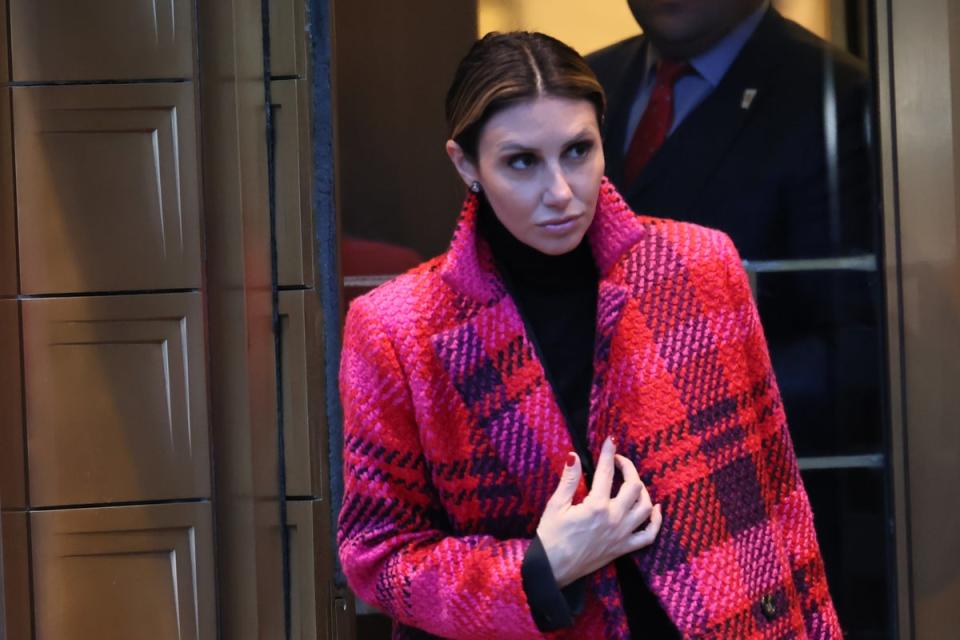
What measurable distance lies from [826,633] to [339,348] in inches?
55.4

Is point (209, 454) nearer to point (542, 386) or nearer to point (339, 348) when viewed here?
point (339, 348)

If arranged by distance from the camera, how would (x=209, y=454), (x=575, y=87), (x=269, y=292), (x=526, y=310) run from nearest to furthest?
(x=575, y=87)
(x=526, y=310)
(x=209, y=454)
(x=269, y=292)

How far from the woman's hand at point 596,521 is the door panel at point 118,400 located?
1.02 meters

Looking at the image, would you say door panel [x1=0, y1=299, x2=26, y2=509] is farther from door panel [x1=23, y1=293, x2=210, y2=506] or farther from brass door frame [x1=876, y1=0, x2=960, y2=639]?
brass door frame [x1=876, y1=0, x2=960, y2=639]

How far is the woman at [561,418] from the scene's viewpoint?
191 cm

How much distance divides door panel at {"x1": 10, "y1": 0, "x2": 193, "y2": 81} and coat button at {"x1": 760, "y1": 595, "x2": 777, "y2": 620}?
1577 millimetres

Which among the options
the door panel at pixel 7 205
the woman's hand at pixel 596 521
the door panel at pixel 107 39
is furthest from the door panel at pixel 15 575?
the woman's hand at pixel 596 521

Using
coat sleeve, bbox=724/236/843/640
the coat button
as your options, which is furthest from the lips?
the coat button

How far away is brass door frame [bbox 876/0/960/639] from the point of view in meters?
3.02

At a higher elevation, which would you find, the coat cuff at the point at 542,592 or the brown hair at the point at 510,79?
the brown hair at the point at 510,79

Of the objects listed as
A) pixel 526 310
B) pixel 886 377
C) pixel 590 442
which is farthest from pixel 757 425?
pixel 886 377

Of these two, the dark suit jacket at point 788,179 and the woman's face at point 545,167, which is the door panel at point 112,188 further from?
the dark suit jacket at point 788,179

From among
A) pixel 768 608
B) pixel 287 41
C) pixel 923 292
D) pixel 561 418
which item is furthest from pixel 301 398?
pixel 923 292

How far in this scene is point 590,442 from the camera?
6.49ft
